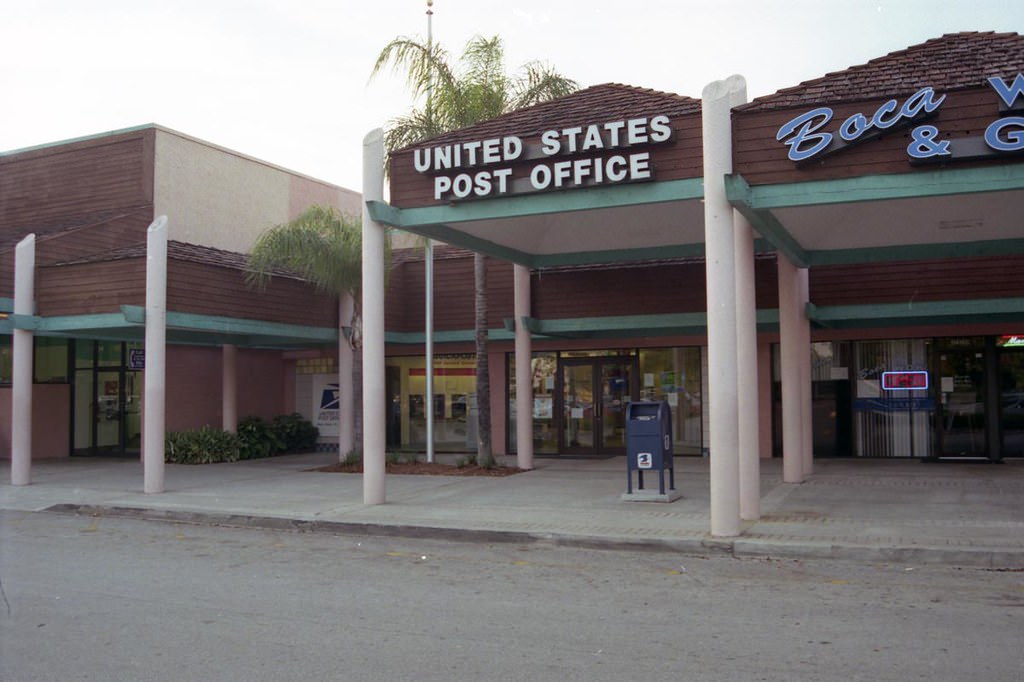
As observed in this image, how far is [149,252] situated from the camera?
14.3 metres

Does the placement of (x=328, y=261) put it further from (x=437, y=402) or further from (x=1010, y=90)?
(x=1010, y=90)

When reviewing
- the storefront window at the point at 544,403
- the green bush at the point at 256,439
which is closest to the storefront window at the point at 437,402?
the storefront window at the point at 544,403

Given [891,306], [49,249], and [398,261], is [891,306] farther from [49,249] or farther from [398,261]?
[49,249]

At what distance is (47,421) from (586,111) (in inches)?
637

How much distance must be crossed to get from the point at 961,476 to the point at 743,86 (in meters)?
7.71

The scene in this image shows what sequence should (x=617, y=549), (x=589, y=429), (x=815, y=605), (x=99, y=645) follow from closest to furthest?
(x=99, y=645), (x=815, y=605), (x=617, y=549), (x=589, y=429)

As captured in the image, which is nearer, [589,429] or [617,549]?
[617,549]

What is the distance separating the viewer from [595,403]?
750 inches

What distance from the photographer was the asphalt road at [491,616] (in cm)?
556

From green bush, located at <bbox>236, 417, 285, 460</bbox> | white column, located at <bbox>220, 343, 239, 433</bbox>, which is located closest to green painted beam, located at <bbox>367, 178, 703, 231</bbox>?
white column, located at <bbox>220, 343, 239, 433</bbox>

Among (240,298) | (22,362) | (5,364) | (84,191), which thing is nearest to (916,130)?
(240,298)

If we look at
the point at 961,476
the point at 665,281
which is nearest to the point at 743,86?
the point at 665,281

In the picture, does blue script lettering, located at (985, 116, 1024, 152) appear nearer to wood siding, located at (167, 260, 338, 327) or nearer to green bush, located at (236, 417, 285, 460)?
wood siding, located at (167, 260, 338, 327)

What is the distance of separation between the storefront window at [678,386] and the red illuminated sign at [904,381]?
3569mm
